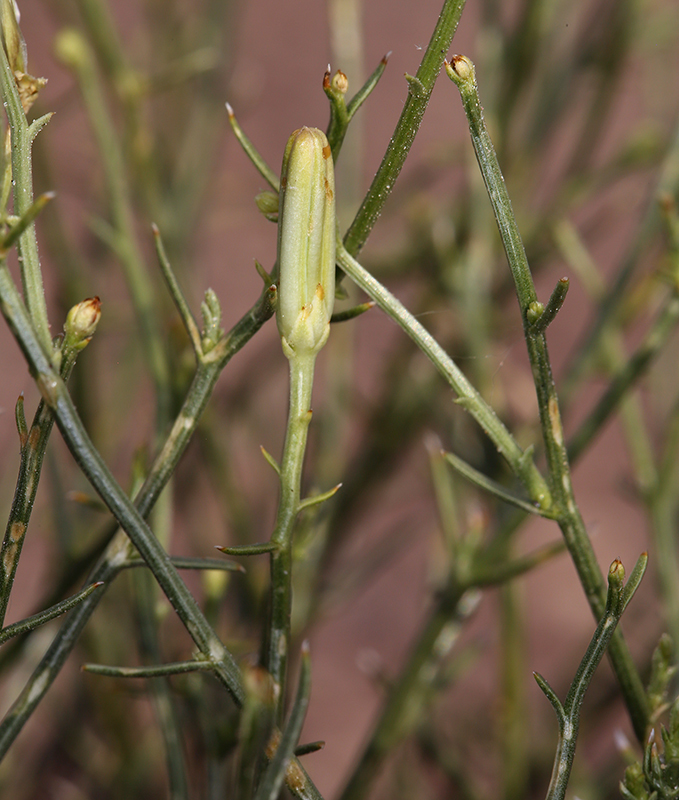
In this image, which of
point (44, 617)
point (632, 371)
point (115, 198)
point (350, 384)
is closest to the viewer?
point (44, 617)

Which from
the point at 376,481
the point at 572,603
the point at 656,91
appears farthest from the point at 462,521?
the point at 572,603

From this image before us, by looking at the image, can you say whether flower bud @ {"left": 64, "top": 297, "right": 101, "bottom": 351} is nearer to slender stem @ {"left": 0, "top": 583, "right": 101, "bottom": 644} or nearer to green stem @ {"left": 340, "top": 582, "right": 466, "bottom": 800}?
slender stem @ {"left": 0, "top": 583, "right": 101, "bottom": 644}

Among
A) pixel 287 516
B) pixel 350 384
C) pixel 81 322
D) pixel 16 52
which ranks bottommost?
pixel 287 516

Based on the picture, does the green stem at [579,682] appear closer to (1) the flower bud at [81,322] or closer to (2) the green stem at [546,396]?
(2) the green stem at [546,396]

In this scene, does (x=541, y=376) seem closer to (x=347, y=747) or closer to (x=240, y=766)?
(x=240, y=766)

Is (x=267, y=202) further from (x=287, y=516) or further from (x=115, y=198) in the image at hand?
(x=115, y=198)

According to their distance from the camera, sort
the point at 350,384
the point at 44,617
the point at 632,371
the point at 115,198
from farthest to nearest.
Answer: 1. the point at 350,384
2. the point at 115,198
3. the point at 632,371
4. the point at 44,617

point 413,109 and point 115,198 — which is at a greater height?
point 115,198

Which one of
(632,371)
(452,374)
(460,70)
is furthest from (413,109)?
(632,371)
